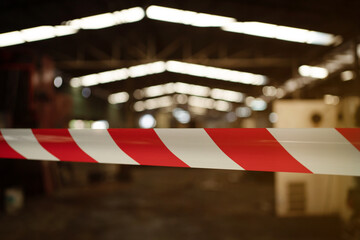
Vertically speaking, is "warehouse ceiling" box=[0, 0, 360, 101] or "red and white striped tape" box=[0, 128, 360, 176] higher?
"warehouse ceiling" box=[0, 0, 360, 101]

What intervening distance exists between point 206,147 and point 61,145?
809mm

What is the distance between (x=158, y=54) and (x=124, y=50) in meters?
1.36

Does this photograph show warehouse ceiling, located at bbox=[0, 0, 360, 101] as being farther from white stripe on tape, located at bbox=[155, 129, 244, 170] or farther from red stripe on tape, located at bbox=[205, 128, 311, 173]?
white stripe on tape, located at bbox=[155, 129, 244, 170]

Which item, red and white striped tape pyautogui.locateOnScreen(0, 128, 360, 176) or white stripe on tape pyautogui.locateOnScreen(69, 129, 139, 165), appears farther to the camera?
white stripe on tape pyautogui.locateOnScreen(69, 129, 139, 165)

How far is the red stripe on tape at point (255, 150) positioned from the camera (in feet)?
3.52

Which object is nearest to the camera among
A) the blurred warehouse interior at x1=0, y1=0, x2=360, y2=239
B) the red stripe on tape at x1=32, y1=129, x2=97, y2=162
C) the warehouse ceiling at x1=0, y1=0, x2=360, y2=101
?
the red stripe on tape at x1=32, y1=129, x2=97, y2=162

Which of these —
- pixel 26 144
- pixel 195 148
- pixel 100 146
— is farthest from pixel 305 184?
pixel 26 144

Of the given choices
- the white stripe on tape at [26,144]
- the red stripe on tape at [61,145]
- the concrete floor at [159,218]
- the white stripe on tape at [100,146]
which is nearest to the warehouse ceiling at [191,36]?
the concrete floor at [159,218]

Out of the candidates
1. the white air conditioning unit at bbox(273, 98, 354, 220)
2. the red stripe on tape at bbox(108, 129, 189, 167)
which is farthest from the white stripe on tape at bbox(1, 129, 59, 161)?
the white air conditioning unit at bbox(273, 98, 354, 220)

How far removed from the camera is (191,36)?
27.0 feet

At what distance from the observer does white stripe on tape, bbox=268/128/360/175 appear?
39.0 inches

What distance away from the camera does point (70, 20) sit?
648 centimetres

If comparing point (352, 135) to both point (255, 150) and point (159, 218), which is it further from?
point (159, 218)

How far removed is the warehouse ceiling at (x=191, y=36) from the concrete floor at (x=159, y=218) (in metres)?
3.05
